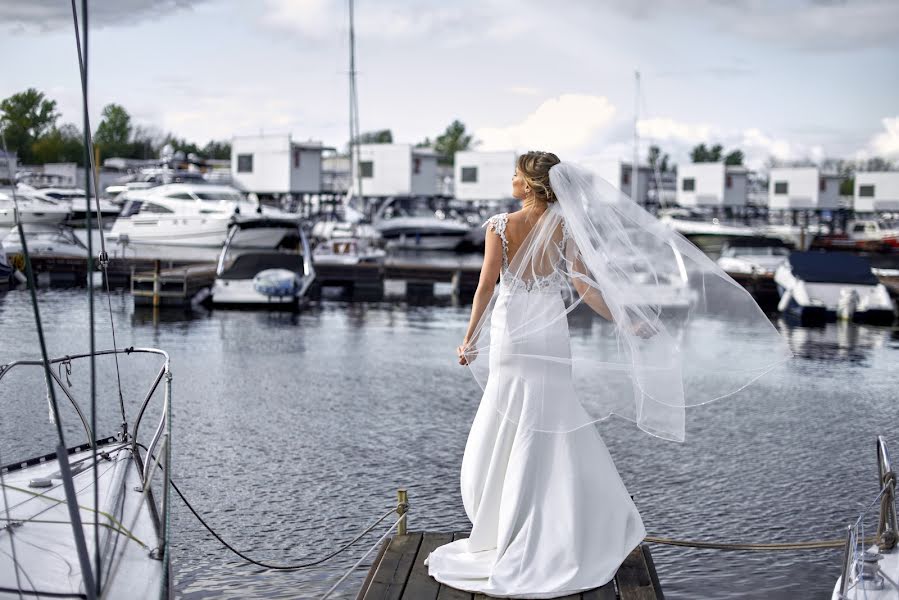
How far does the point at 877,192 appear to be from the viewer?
247 ft

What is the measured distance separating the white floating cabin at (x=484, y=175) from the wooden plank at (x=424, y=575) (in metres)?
61.6

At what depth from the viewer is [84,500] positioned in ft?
16.2

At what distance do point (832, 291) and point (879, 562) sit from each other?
78.9ft

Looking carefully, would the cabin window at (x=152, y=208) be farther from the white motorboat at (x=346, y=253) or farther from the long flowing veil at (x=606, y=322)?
the long flowing veil at (x=606, y=322)

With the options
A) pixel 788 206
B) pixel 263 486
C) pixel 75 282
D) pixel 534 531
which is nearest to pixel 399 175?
pixel 788 206

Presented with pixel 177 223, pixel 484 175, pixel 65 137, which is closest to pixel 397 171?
pixel 484 175

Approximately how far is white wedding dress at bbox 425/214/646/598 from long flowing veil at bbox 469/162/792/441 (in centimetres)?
1

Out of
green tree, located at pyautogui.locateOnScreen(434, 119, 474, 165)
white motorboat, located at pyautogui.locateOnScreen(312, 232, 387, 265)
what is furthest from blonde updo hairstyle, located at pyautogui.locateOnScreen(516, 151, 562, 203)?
green tree, located at pyautogui.locateOnScreen(434, 119, 474, 165)

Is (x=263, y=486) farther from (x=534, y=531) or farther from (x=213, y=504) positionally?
(x=534, y=531)

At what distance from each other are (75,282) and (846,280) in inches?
889

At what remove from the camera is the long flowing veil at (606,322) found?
5352 mm

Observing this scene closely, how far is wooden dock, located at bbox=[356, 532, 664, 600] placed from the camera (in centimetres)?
509

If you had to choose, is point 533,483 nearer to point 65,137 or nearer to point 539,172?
point 539,172

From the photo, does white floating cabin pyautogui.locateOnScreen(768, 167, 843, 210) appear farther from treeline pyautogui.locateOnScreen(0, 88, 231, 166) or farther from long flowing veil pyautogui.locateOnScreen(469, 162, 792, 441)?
long flowing veil pyautogui.locateOnScreen(469, 162, 792, 441)
